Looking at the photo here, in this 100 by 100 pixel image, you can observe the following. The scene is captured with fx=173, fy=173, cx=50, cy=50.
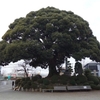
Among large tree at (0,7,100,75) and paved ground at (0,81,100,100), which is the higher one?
large tree at (0,7,100,75)

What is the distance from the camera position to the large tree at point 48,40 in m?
16.1

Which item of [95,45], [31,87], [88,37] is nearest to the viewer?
[31,87]

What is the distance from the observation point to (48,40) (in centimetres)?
1750

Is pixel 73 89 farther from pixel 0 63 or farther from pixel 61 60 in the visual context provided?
pixel 0 63

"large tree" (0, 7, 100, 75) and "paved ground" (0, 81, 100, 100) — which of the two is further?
"large tree" (0, 7, 100, 75)

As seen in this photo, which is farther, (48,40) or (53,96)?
(48,40)

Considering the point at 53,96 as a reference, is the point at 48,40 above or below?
above

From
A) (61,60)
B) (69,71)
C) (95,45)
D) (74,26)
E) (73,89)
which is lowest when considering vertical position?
(73,89)

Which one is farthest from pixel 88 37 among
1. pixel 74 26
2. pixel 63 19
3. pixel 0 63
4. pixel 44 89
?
pixel 0 63

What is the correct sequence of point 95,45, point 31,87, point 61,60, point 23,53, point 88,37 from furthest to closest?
point 61,60 → point 88,37 → point 95,45 → point 31,87 → point 23,53

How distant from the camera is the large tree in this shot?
16.1 meters

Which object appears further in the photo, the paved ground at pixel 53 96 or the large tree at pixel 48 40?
the large tree at pixel 48 40

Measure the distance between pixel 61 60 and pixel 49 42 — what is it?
493cm

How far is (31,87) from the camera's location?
17.1 m
